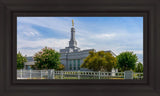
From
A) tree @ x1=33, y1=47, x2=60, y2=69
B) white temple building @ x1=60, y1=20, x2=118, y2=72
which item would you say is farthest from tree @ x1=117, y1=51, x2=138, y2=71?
tree @ x1=33, y1=47, x2=60, y2=69

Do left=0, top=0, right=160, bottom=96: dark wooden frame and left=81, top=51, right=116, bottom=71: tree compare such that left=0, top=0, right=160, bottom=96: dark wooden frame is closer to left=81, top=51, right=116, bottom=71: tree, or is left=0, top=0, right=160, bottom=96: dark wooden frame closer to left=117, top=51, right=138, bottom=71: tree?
left=117, top=51, right=138, bottom=71: tree

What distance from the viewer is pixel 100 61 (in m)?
1.81

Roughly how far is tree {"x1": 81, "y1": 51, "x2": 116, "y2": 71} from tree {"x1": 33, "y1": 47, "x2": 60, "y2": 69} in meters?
0.49

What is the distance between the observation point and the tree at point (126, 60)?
5.05 feet

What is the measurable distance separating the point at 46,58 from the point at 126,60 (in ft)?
3.90

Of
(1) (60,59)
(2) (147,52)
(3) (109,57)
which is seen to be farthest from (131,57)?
(1) (60,59)

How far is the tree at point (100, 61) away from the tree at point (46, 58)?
488 mm

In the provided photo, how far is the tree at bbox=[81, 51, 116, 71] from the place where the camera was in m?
1.77
